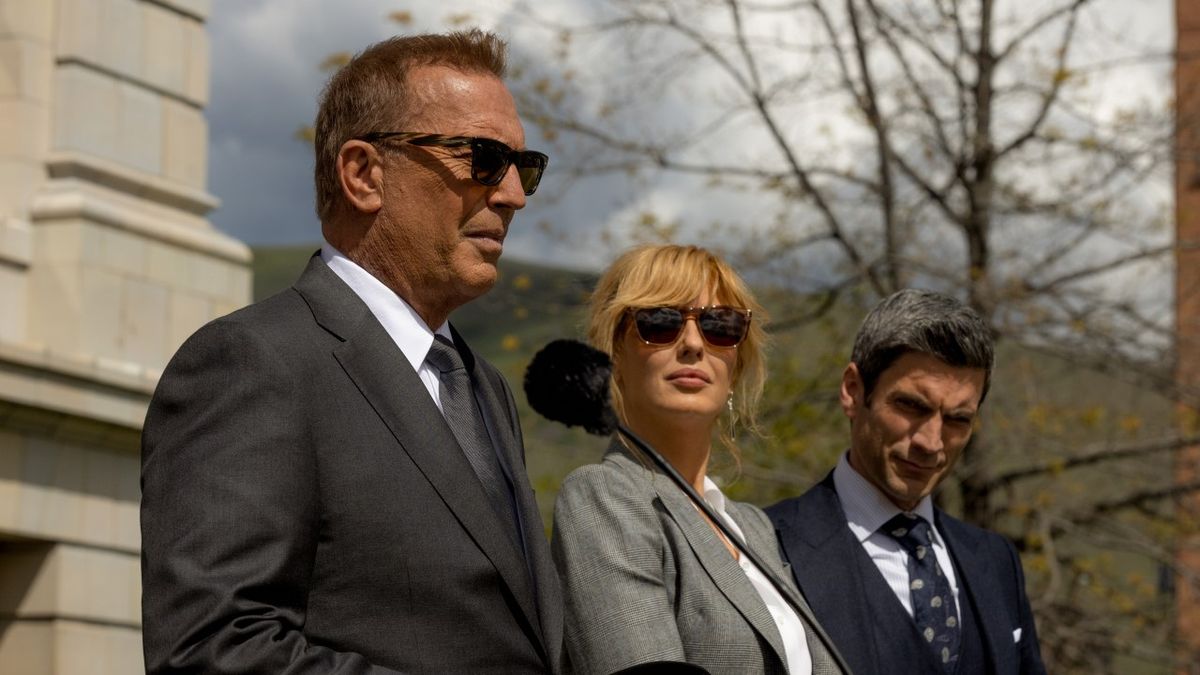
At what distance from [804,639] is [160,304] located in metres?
8.11

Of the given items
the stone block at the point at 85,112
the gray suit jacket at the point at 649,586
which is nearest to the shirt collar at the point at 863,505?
the gray suit jacket at the point at 649,586

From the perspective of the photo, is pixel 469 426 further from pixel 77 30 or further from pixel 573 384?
pixel 77 30

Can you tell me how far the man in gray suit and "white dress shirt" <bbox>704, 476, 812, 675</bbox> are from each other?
0.79 metres

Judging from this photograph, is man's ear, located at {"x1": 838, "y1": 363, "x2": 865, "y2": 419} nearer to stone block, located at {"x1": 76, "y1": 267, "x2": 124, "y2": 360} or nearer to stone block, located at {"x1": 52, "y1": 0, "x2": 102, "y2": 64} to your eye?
stone block, located at {"x1": 76, "y1": 267, "x2": 124, "y2": 360}

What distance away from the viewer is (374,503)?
2938 mm

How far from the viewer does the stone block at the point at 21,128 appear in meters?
10.8

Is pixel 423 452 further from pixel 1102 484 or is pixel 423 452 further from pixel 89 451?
pixel 1102 484

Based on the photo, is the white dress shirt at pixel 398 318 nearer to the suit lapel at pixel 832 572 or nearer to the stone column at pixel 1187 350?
the suit lapel at pixel 832 572

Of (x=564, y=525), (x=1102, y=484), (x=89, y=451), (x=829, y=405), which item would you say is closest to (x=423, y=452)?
(x=564, y=525)

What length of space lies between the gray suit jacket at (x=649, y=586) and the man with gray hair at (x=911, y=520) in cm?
56

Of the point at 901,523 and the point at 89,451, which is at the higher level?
the point at 89,451

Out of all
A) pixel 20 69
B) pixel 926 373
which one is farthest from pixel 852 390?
pixel 20 69

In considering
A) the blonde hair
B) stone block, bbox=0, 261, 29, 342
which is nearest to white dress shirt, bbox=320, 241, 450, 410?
the blonde hair

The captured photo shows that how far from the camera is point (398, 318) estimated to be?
3.22 m
